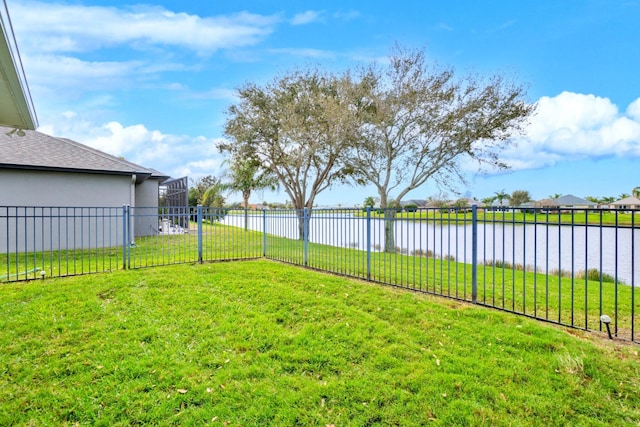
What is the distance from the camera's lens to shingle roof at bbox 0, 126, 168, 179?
1091 cm

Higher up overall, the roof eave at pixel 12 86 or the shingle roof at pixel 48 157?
the shingle roof at pixel 48 157

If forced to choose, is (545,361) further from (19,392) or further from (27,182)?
(27,182)

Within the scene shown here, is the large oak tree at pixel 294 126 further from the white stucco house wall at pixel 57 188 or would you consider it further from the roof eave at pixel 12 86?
the roof eave at pixel 12 86

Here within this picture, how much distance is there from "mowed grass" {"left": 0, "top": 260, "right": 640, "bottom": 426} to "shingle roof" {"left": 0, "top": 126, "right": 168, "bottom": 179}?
750cm

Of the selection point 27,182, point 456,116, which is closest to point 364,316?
point 456,116

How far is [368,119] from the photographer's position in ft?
48.2

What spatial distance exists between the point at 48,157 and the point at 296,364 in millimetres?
12895

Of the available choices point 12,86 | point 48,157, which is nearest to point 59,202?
point 48,157

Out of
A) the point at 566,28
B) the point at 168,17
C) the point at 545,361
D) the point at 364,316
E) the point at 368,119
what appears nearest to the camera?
the point at 545,361

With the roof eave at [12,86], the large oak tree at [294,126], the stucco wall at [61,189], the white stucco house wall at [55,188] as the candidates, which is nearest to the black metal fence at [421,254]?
the white stucco house wall at [55,188]

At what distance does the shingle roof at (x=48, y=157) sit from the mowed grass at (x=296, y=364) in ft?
24.6

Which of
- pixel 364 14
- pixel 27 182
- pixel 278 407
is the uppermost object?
pixel 364 14

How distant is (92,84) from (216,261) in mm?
8387

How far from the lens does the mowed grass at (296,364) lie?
2.95 m
